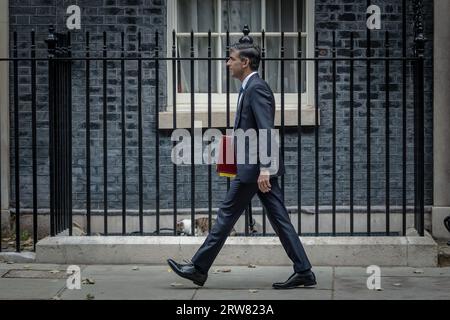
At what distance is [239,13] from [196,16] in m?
0.46

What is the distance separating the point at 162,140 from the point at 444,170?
2.93 m

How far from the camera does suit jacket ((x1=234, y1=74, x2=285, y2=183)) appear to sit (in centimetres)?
803

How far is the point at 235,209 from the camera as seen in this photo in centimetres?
818

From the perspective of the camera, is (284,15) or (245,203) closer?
(245,203)

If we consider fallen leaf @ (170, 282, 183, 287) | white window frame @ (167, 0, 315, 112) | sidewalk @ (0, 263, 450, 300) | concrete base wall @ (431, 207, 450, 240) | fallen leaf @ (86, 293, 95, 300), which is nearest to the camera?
fallen leaf @ (86, 293, 95, 300)

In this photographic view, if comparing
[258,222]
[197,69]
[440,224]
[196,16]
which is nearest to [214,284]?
[258,222]

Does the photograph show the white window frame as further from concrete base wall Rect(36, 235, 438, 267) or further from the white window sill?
concrete base wall Rect(36, 235, 438, 267)

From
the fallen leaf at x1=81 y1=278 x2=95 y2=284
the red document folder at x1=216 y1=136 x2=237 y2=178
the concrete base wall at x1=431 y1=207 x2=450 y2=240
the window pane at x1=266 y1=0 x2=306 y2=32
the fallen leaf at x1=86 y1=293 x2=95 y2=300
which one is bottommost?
the fallen leaf at x1=86 y1=293 x2=95 y2=300

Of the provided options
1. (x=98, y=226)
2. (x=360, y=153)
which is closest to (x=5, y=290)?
(x=98, y=226)

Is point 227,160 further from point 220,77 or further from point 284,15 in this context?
point 284,15

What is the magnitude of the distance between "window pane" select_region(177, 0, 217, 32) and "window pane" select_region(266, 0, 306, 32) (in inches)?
23.6

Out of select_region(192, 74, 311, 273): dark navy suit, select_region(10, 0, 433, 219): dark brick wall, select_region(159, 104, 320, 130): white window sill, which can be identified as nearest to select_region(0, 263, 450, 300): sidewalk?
select_region(192, 74, 311, 273): dark navy suit

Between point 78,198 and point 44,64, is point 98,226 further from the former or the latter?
point 44,64

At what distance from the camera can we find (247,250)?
916cm
